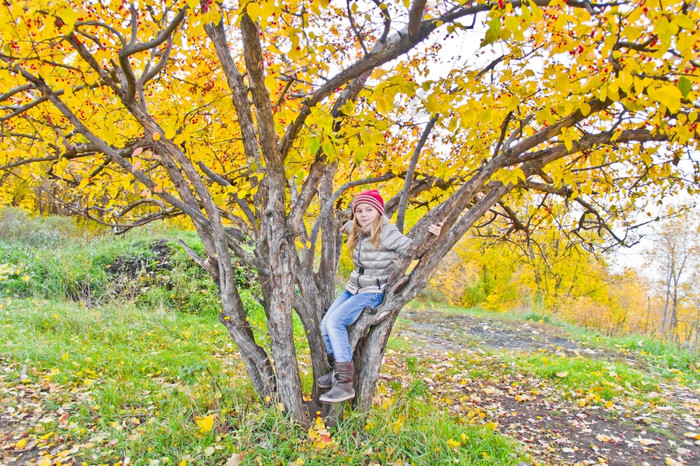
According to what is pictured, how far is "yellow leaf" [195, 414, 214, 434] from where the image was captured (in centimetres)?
261

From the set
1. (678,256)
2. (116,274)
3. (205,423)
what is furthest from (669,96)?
(678,256)

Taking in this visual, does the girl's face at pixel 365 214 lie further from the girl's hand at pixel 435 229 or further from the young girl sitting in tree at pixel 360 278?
the girl's hand at pixel 435 229

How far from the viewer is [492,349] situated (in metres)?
6.73

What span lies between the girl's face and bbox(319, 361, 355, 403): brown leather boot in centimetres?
102

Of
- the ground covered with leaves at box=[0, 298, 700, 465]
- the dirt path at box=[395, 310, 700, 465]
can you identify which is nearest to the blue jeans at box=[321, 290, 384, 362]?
the ground covered with leaves at box=[0, 298, 700, 465]

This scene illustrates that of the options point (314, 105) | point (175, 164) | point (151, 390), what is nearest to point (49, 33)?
point (175, 164)

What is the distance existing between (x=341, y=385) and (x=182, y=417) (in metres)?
1.15

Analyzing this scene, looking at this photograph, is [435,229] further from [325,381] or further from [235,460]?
[235,460]

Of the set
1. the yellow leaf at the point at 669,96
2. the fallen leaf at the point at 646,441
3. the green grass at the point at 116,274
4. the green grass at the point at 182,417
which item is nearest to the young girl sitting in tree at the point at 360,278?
the green grass at the point at 182,417

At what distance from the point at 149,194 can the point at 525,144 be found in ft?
8.83

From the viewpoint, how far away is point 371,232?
3078 millimetres

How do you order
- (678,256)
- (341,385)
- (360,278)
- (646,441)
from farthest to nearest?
(678,256)
(646,441)
(360,278)
(341,385)

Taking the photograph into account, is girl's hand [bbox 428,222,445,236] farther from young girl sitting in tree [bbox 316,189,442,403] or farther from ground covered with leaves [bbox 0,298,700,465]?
ground covered with leaves [bbox 0,298,700,465]

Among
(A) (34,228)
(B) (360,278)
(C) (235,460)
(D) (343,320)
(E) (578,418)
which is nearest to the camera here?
(C) (235,460)
